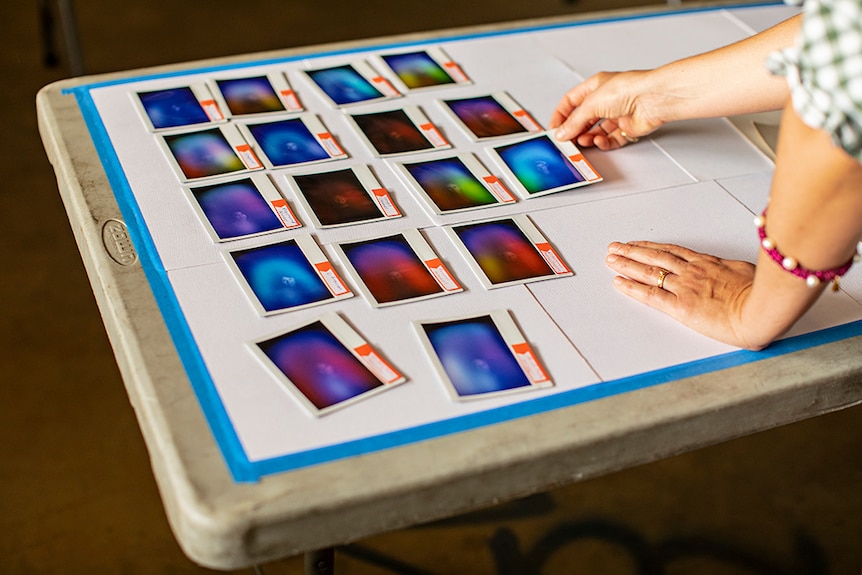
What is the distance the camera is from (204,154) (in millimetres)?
1458

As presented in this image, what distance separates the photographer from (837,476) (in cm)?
228

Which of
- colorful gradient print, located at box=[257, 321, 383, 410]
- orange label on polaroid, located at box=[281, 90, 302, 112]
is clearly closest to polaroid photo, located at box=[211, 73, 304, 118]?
orange label on polaroid, located at box=[281, 90, 302, 112]

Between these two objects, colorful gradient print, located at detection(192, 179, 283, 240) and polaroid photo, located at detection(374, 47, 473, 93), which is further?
polaroid photo, located at detection(374, 47, 473, 93)

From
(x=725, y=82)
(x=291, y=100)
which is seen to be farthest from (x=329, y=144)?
(x=725, y=82)

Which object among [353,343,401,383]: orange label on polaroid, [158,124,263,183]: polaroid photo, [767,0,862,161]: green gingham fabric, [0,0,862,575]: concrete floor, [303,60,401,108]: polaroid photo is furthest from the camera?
[0,0,862,575]: concrete floor

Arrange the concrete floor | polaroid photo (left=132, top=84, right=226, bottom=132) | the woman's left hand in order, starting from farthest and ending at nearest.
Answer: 1. the concrete floor
2. polaroid photo (left=132, top=84, right=226, bottom=132)
3. the woman's left hand

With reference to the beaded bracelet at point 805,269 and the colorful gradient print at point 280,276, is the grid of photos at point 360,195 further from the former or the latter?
the beaded bracelet at point 805,269

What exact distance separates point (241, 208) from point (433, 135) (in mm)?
372

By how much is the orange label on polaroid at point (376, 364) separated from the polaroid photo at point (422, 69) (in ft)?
2.26

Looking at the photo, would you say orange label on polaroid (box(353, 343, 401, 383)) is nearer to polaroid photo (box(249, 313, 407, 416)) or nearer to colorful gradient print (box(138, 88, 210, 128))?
polaroid photo (box(249, 313, 407, 416))

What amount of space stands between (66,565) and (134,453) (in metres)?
0.31

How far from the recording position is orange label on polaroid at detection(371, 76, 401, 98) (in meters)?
1.66

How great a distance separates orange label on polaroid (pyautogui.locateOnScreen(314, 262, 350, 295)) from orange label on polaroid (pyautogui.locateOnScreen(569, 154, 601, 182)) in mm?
470

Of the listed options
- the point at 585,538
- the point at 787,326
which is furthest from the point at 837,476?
the point at 787,326
